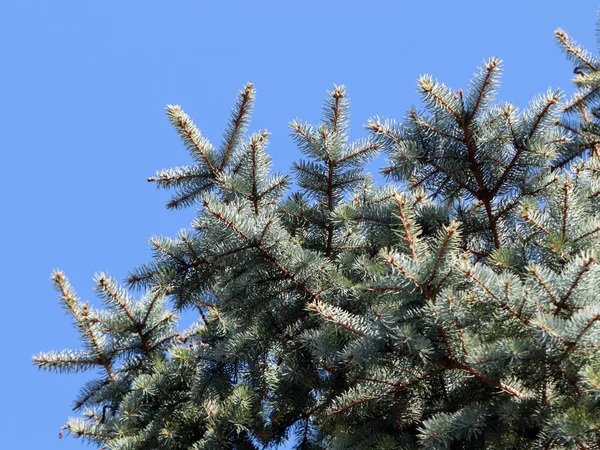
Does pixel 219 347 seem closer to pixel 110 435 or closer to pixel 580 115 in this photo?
pixel 110 435

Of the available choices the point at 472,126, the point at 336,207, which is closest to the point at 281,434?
the point at 336,207

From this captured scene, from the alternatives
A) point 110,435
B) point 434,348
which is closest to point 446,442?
point 434,348

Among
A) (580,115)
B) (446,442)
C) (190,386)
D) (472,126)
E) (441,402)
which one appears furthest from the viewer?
(580,115)

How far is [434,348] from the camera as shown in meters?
2.91

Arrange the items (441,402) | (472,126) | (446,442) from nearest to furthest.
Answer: (446,442) < (441,402) < (472,126)

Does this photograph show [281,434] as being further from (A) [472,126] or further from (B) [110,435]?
(A) [472,126]

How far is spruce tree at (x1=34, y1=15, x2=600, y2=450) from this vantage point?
2.91m

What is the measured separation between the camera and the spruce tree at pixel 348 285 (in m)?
2.91

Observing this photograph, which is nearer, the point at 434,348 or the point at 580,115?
the point at 434,348

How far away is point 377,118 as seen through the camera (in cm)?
388

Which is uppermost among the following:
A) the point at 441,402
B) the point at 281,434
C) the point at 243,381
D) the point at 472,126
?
the point at 472,126

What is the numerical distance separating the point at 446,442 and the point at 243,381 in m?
1.30

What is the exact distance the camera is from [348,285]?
362 centimetres

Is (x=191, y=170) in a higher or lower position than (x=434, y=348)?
higher
